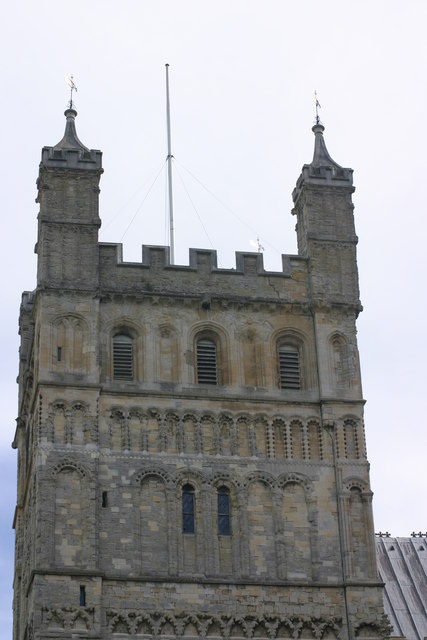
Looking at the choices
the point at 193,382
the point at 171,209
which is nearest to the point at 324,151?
the point at 171,209

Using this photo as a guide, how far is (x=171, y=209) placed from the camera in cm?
5428

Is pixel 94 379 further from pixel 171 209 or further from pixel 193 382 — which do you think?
pixel 171 209

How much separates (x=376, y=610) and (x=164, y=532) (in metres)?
6.51

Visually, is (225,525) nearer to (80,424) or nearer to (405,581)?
(80,424)

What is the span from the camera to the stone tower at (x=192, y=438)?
1756 inches

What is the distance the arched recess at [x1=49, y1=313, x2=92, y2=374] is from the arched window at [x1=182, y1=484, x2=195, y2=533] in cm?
462

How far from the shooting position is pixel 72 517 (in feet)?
147

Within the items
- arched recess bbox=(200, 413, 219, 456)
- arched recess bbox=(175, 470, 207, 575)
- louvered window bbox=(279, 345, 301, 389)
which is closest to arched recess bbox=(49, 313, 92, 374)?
arched recess bbox=(200, 413, 219, 456)

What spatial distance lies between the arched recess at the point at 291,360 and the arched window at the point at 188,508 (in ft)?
14.9

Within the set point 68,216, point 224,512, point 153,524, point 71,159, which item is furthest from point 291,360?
point 71,159

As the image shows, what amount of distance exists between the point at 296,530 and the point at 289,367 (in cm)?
547

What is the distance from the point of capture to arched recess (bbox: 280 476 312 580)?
45812mm

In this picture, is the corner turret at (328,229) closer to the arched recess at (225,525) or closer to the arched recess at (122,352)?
the arched recess at (122,352)

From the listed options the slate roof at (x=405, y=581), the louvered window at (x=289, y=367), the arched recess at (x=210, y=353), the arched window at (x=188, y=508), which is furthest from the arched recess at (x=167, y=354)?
the slate roof at (x=405, y=581)
